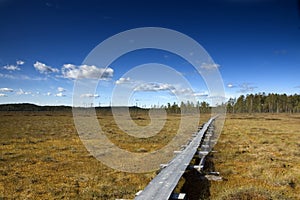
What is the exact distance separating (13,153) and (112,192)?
9406 millimetres

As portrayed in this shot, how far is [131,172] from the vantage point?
9719mm

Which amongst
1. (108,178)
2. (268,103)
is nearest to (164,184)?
(108,178)

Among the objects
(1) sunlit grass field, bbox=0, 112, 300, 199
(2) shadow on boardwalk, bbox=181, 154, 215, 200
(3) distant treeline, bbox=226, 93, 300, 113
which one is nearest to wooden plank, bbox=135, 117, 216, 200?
(2) shadow on boardwalk, bbox=181, 154, 215, 200

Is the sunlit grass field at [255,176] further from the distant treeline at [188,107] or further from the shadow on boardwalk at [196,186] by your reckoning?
the distant treeline at [188,107]

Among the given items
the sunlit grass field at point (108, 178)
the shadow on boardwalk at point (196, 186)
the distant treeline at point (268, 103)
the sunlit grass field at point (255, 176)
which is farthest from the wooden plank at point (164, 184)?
the distant treeline at point (268, 103)

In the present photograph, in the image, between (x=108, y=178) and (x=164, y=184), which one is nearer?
(x=164, y=184)

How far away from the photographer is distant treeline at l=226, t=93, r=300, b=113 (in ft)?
415

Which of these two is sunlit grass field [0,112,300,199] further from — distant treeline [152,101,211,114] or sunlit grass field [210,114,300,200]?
distant treeline [152,101,211,114]

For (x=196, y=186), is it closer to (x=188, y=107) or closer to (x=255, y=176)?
(x=255, y=176)

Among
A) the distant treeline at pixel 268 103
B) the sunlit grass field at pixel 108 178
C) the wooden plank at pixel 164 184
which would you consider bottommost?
the sunlit grass field at pixel 108 178

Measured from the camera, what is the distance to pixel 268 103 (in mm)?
132125

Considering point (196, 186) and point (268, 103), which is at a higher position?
point (268, 103)

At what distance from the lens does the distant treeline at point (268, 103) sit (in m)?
127

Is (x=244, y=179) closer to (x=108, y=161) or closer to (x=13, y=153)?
(x=108, y=161)
